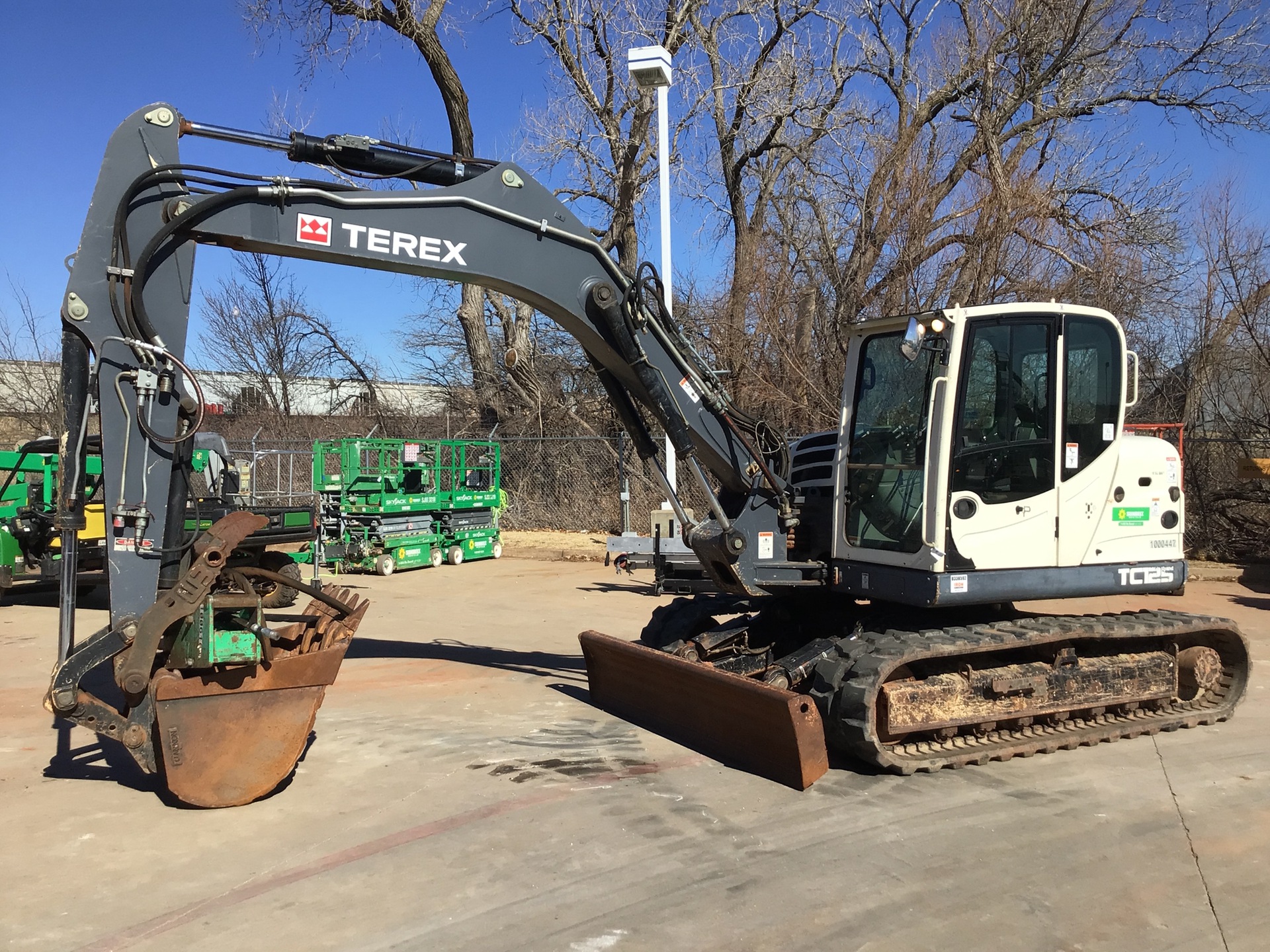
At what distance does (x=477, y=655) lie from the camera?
Answer: 30.5 ft

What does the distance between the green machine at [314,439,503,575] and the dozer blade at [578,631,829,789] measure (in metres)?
9.21

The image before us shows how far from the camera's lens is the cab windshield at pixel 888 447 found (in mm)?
6055

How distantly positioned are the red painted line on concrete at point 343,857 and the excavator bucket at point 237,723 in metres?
0.81

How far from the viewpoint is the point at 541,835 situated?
478 cm

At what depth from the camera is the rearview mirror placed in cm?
573

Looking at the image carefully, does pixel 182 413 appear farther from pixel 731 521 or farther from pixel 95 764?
pixel 731 521

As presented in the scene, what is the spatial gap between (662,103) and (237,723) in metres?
9.65

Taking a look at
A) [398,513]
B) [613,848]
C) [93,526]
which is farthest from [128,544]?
[398,513]

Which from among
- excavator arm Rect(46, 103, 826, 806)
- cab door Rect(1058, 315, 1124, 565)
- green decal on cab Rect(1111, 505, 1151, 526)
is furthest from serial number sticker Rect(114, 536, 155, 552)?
green decal on cab Rect(1111, 505, 1151, 526)

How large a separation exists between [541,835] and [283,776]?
1.49 m

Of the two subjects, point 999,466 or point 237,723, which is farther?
point 999,466

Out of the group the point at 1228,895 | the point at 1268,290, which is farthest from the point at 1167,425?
the point at 1228,895

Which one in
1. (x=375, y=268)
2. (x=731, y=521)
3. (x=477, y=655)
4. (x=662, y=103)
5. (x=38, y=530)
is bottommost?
(x=477, y=655)

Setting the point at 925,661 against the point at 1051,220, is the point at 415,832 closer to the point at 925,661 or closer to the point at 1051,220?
the point at 925,661
